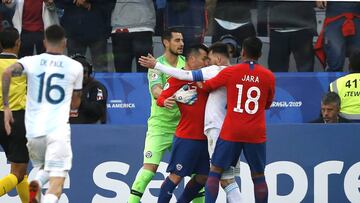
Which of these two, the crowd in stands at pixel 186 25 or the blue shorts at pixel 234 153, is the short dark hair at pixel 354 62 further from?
the blue shorts at pixel 234 153

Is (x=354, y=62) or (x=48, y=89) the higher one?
(x=48, y=89)

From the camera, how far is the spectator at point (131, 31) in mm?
15898

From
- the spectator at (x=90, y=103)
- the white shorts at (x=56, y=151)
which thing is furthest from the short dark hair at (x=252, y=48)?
the spectator at (x=90, y=103)

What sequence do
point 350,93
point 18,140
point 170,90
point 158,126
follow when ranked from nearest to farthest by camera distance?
point 170,90, point 18,140, point 158,126, point 350,93

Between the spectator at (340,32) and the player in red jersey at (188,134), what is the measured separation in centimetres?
344

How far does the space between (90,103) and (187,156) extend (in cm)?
227

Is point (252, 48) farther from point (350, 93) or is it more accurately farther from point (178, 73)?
point (350, 93)

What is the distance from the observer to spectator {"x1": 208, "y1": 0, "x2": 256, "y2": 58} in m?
16.0

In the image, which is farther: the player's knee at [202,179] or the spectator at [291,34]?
the spectator at [291,34]

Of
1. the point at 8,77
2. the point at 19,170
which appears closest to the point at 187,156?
the point at 19,170

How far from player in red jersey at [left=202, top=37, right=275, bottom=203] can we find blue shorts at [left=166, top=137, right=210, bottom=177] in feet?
1.32

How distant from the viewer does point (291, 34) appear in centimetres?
1622

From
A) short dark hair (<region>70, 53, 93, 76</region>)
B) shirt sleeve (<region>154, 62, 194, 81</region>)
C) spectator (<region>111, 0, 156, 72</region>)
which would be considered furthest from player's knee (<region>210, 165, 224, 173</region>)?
spectator (<region>111, 0, 156, 72</region>)

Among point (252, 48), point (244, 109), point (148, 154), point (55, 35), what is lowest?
point (148, 154)
